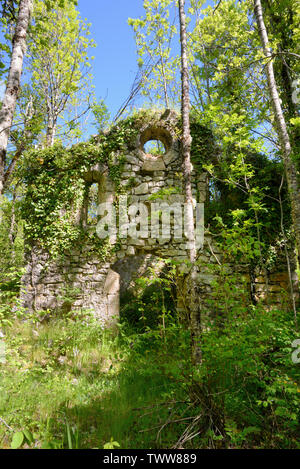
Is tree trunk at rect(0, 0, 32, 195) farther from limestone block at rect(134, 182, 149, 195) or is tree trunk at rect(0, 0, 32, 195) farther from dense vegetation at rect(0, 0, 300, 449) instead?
limestone block at rect(134, 182, 149, 195)

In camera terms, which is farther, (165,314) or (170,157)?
(170,157)

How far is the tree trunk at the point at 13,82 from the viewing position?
3.22 meters

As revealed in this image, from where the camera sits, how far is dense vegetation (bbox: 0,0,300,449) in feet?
8.65

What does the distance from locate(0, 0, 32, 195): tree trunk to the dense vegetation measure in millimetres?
23

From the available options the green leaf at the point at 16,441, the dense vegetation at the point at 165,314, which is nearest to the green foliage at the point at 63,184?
the dense vegetation at the point at 165,314

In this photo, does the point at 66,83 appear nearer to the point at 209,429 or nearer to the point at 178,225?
the point at 178,225

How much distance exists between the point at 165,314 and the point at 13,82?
139 inches

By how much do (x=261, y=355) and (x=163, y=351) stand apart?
1050mm

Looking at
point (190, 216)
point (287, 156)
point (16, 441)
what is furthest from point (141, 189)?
point (16, 441)

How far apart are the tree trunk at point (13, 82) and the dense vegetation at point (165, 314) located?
23mm

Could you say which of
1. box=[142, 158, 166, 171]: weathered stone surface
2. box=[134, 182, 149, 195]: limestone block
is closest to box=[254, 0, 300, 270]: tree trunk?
box=[142, 158, 166, 171]: weathered stone surface

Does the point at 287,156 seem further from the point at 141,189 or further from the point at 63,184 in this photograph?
the point at 63,184

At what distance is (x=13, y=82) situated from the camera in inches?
135
